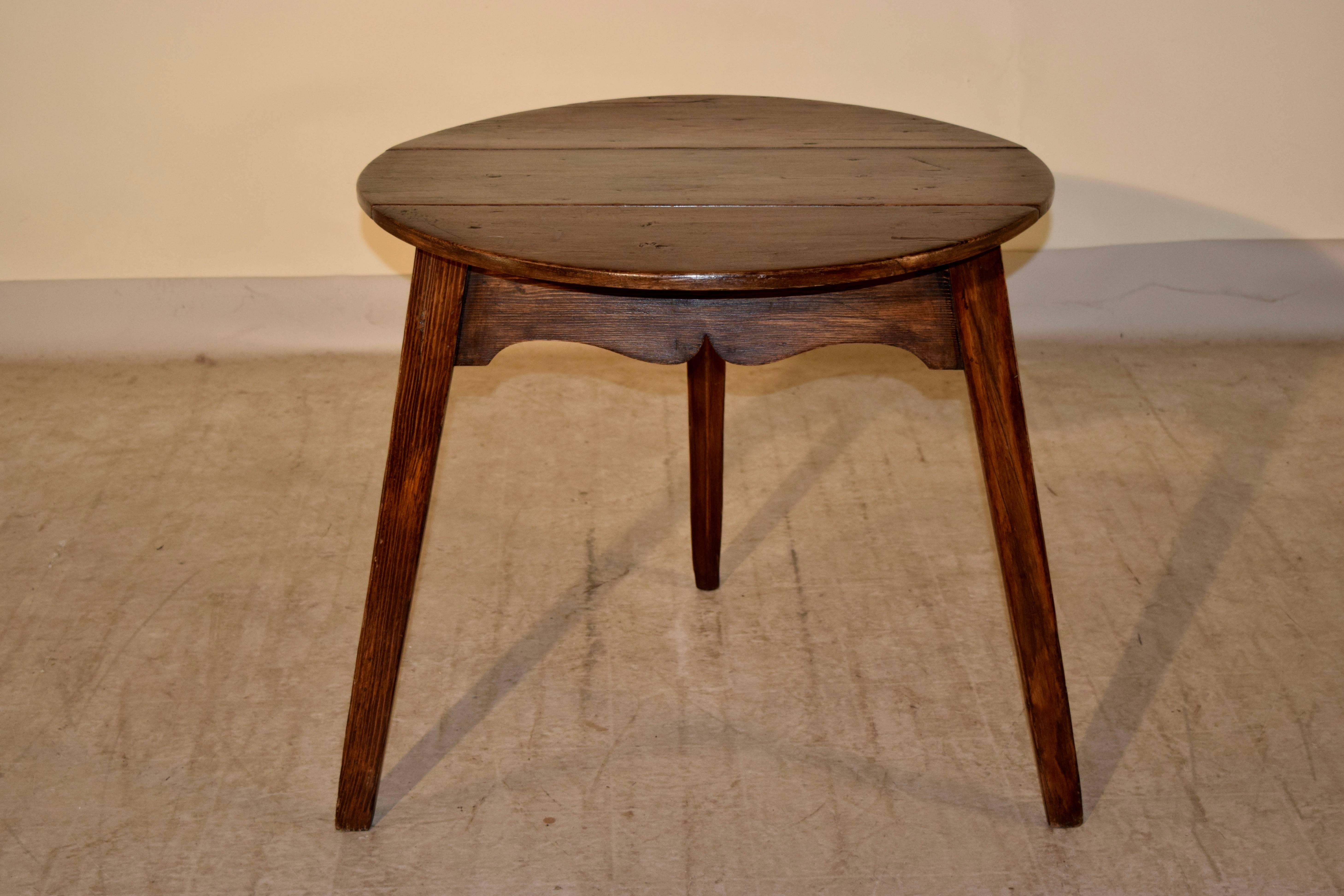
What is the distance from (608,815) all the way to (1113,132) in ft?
5.76

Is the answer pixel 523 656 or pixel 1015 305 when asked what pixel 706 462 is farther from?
pixel 1015 305

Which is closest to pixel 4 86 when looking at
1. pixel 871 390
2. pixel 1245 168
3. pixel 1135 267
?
pixel 871 390

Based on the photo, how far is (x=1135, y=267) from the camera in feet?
8.34

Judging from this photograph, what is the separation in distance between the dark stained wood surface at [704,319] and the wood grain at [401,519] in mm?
25

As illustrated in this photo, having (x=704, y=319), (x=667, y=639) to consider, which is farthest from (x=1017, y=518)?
(x=667, y=639)

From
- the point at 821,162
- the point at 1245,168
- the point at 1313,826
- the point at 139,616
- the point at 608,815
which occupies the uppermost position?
the point at 821,162

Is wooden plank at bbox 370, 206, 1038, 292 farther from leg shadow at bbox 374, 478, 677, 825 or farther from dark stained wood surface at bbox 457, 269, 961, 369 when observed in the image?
leg shadow at bbox 374, 478, 677, 825

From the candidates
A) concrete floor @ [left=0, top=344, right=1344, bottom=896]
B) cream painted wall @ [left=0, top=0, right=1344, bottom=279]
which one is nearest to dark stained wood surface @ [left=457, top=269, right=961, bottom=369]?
concrete floor @ [left=0, top=344, right=1344, bottom=896]

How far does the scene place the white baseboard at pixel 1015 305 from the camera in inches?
97.9

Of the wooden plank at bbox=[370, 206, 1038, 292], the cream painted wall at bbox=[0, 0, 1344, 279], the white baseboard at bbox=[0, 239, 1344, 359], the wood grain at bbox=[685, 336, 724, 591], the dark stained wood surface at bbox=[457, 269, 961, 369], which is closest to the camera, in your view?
the wooden plank at bbox=[370, 206, 1038, 292]

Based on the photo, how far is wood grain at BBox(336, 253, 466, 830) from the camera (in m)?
1.17

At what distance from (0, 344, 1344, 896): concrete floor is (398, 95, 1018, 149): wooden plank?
626 mm

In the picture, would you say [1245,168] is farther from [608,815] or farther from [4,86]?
[4,86]

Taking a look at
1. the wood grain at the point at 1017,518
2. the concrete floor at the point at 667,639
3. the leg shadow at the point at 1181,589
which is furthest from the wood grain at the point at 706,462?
the leg shadow at the point at 1181,589
